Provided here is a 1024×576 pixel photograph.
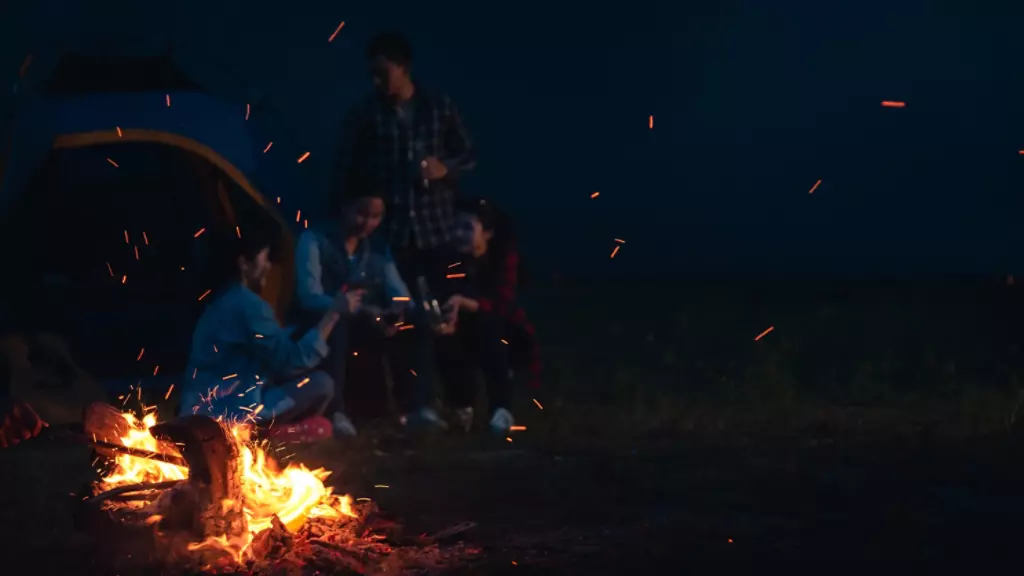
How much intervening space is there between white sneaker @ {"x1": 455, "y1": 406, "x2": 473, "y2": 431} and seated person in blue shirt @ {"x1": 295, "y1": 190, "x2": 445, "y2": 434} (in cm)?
9

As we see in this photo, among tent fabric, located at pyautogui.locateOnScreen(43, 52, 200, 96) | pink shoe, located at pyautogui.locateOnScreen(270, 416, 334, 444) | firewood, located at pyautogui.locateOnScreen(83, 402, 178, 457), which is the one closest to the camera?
firewood, located at pyautogui.locateOnScreen(83, 402, 178, 457)

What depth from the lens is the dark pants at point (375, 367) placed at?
18.0 ft

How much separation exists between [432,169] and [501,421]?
1.14 m

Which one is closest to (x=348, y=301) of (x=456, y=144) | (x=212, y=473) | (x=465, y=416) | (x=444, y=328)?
(x=444, y=328)

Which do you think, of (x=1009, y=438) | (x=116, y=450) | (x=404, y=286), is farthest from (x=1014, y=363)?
(x=116, y=450)

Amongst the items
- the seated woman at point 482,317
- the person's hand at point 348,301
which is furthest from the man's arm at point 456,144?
the person's hand at point 348,301

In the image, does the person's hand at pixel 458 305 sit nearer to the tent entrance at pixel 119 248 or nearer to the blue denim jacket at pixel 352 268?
the blue denim jacket at pixel 352 268

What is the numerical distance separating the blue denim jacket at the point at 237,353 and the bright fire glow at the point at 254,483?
71 centimetres

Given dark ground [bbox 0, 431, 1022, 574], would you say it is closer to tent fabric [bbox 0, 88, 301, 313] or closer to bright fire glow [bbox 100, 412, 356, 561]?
bright fire glow [bbox 100, 412, 356, 561]

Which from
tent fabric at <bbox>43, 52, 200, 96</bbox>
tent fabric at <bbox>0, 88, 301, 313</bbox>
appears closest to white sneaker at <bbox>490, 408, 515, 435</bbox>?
tent fabric at <bbox>0, 88, 301, 313</bbox>

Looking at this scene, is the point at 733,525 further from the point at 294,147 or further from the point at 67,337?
the point at 67,337

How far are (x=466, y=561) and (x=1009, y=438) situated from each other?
8.79 ft

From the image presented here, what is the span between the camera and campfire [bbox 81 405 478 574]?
348cm

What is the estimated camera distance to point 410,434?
17.7ft
